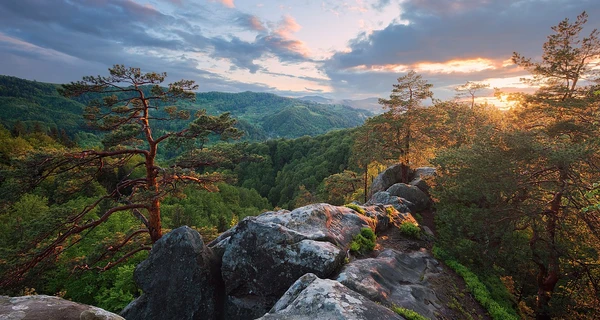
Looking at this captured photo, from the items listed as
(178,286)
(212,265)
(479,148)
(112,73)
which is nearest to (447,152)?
(479,148)

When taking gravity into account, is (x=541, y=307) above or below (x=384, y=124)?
below

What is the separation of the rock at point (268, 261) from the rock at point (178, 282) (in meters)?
0.80

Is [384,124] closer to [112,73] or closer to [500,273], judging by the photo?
[500,273]

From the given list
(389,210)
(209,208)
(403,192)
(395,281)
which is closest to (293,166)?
(209,208)

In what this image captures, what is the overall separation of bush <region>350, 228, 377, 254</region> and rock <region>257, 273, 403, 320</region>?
6356 millimetres

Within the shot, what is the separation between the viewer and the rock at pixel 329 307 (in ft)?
20.9

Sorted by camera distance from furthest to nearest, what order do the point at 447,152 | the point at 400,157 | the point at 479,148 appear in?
the point at 400,157
the point at 447,152
the point at 479,148

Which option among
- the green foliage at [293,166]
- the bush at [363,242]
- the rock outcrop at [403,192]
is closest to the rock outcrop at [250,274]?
the bush at [363,242]

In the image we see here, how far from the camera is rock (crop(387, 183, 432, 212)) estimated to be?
24.9 metres

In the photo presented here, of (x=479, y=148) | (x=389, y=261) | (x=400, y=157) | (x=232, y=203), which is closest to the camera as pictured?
(x=389, y=261)

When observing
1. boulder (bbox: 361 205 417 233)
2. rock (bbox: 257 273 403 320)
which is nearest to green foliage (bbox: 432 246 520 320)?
boulder (bbox: 361 205 417 233)

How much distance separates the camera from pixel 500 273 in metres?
16.8

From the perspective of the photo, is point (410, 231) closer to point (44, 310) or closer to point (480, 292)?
point (480, 292)

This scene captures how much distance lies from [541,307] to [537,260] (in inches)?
165
